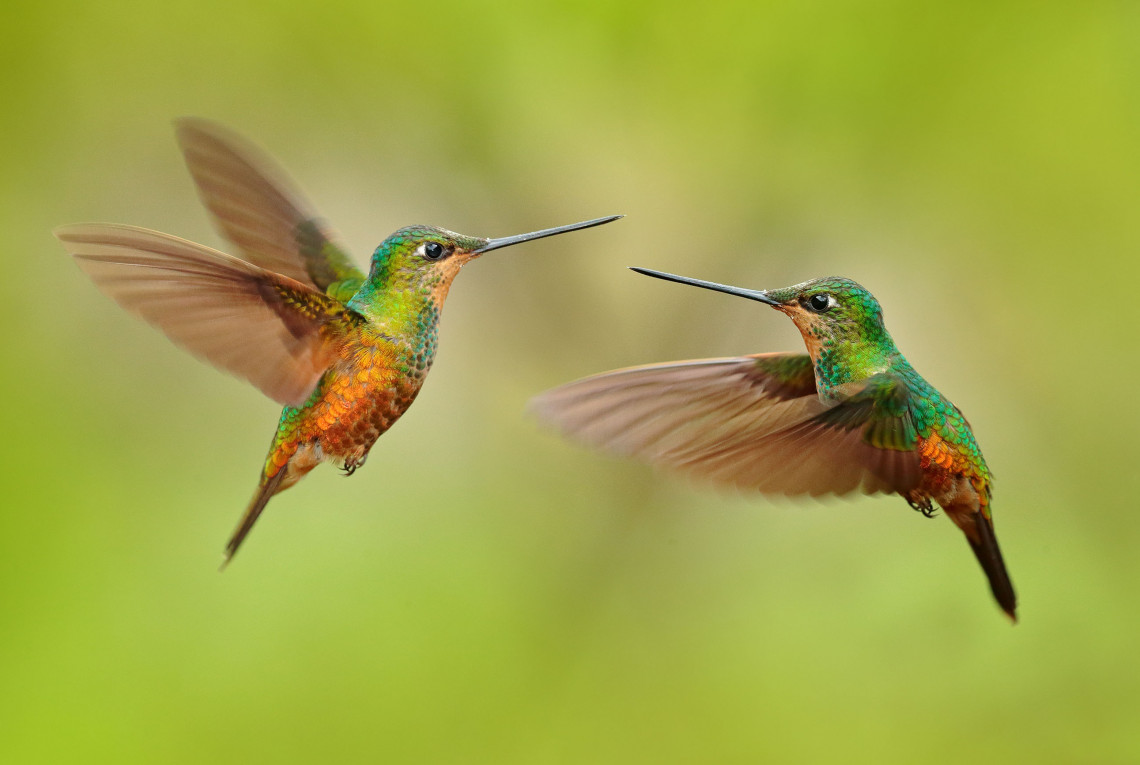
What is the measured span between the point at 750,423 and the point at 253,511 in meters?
0.37

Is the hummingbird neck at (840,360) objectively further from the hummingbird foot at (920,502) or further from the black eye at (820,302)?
the hummingbird foot at (920,502)

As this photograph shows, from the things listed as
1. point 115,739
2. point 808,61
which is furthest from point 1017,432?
point 115,739

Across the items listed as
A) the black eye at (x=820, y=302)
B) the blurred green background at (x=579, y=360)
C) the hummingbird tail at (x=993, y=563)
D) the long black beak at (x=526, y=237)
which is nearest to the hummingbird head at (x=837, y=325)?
the black eye at (x=820, y=302)

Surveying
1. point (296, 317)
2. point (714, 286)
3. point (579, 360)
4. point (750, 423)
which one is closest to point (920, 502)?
point (750, 423)

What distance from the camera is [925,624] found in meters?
1.90

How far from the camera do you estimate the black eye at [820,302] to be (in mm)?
612

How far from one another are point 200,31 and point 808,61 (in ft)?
3.87

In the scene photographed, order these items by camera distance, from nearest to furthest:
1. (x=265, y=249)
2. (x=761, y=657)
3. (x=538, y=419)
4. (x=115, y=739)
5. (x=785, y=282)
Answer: (x=538, y=419) → (x=265, y=249) → (x=115, y=739) → (x=785, y=282) → (x=761, y=657)

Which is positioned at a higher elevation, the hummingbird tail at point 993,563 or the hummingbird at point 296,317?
the hummingbird at point 296,317

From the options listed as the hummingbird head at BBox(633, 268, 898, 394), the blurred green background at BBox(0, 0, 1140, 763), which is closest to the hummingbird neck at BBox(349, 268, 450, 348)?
the hummingbird head at BBox(633, 268, 898, 394)

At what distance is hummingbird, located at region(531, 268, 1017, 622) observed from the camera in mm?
631

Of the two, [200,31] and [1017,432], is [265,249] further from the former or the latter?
[1017,432]

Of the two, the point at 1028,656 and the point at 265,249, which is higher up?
the point at 265,249

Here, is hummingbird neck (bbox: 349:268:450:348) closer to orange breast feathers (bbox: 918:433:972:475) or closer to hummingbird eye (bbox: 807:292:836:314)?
hummingbird eye (bbox: 807:292:836:314)
